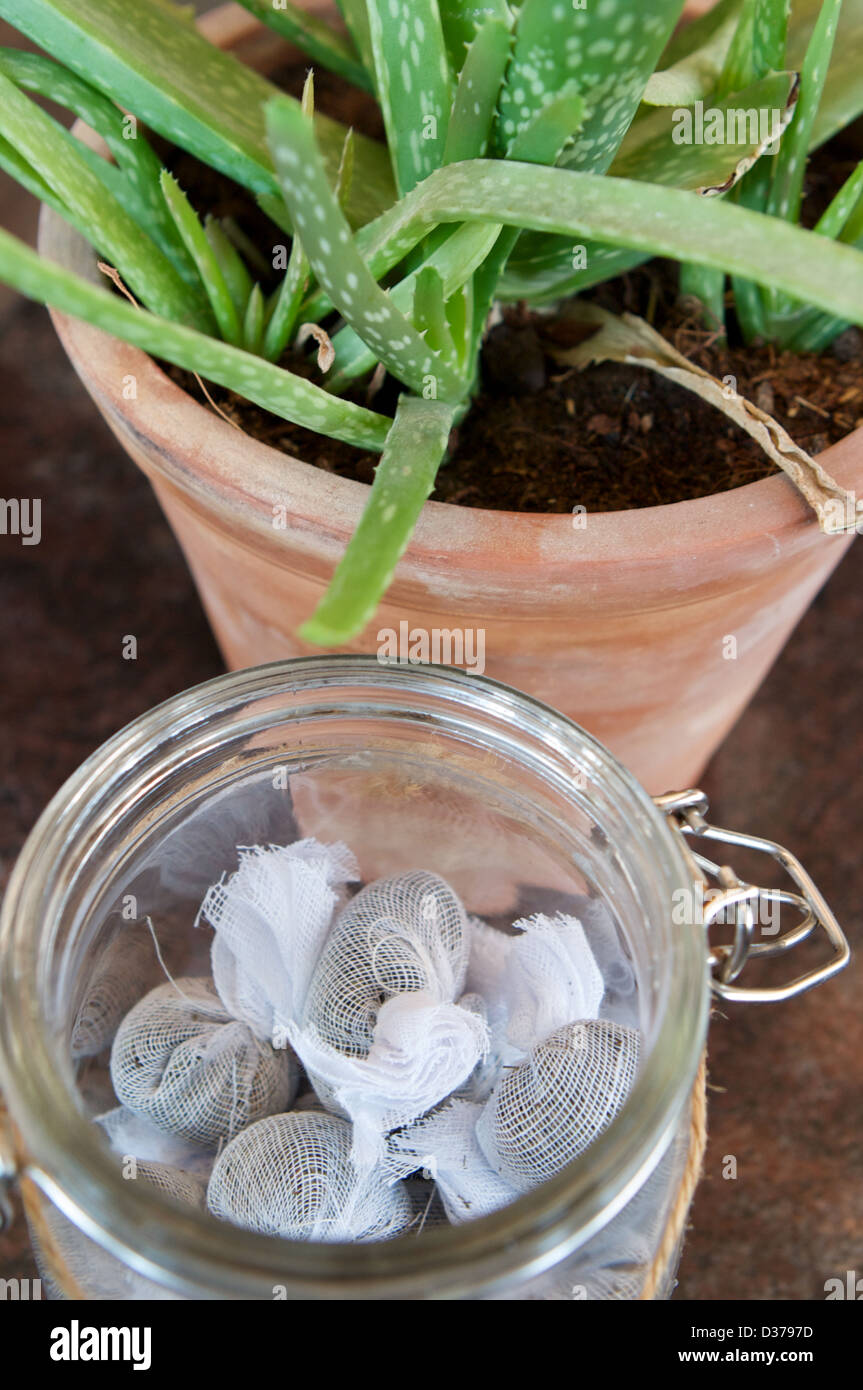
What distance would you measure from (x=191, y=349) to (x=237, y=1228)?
0.19 meters

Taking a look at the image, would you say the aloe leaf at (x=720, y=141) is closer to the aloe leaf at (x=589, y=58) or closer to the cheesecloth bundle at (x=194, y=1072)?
the aloe leaf at (x=589, y=58)

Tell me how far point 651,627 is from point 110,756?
0.17 meters

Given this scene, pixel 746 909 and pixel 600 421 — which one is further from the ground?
pixel 600 421

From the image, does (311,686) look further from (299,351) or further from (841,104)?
(841,104)

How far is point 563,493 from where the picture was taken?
41cm

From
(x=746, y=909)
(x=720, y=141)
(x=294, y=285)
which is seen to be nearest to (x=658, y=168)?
(x=720, y=141)

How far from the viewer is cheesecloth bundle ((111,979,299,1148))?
321 mm

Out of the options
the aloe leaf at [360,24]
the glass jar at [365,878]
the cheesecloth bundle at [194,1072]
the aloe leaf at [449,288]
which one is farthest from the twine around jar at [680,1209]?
the aloe leaf at [360,24]

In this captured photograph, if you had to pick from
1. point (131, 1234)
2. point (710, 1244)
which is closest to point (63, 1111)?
point (131, 1234)

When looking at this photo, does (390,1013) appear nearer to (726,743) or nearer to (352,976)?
(352,976)

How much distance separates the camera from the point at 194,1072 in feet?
1.06

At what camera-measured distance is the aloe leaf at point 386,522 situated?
24 centimetres

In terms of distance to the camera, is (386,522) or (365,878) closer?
(386,522)

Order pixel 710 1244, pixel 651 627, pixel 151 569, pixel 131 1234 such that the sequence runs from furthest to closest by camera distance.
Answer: pixel 151 569
pixel 710 1244
pixel 651 627
pixel 131 1234
